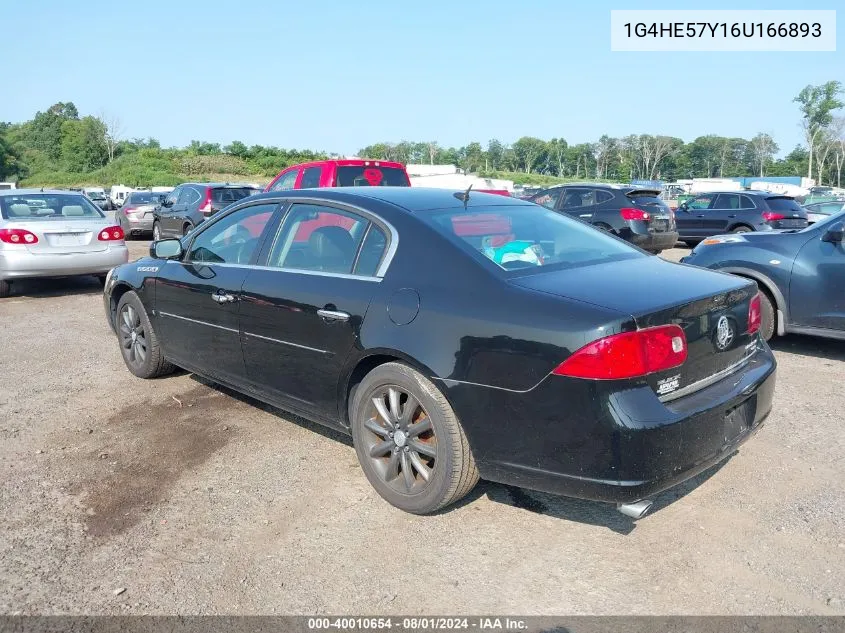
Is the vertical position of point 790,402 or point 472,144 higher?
point 472,144

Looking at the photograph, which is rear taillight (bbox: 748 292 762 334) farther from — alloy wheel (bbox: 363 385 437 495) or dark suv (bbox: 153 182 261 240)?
dark suv (bbox: 153 182 261 240)

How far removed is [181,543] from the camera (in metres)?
3.15

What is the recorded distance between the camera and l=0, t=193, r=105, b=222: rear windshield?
9.70 meters

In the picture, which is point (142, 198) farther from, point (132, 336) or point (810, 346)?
point (810, 346)

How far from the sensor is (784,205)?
15.8 meters

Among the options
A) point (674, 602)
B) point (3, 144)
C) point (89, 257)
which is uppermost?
point (3, 144)

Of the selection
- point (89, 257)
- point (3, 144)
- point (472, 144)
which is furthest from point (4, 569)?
point (472, 144)

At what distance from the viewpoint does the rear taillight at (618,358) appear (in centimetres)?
271

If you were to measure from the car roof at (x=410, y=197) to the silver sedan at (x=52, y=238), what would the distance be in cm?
654

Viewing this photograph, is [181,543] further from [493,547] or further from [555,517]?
[555,517]

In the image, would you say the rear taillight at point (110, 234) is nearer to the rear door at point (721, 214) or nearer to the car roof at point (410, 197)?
the car roof at point (410, 197)

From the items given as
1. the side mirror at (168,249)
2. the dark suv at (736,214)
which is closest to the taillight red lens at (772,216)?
the dark suv at (736,214)

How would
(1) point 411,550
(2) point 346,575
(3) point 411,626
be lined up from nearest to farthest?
(3) point 411,626 → (2) point 346,575 → (1) point 411,550

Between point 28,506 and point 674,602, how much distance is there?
3062mm
